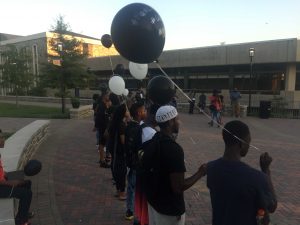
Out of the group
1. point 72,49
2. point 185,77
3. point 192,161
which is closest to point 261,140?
point 192,161

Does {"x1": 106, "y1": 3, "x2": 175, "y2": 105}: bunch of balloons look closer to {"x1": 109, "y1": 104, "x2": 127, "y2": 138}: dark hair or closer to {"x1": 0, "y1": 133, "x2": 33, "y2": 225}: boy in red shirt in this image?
{"x1": 109, "y1": 104, "x2": 127, "y2": 138}: dark hair

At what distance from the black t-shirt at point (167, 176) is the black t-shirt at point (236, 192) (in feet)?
1.07

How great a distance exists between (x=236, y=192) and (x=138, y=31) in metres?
2.47

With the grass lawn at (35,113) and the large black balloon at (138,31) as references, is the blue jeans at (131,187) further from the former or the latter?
the grass lawn at (35,113)

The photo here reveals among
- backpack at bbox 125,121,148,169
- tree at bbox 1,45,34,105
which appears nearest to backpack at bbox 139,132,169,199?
backpack at bbox 125,121,148,169

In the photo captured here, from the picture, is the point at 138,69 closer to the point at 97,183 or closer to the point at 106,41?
the point at 106,41

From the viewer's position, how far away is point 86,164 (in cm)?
809

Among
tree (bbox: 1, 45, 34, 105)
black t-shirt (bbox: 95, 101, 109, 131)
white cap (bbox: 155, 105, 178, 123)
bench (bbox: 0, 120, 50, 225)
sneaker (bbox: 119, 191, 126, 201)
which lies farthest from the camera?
tree (bbox: 1, 45, 34, 105)

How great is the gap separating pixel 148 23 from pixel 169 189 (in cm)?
212

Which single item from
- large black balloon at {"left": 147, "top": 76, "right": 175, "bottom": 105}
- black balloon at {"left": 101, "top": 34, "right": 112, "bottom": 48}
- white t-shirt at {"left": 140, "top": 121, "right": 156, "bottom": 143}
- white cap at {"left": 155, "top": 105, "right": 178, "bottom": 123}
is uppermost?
black balloon at {"left": 101, "top": 34, "right": 112, "bottom": 48}

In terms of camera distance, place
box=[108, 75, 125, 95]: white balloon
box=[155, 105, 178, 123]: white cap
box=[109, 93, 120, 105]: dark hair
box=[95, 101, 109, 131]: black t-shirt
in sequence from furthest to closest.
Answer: box=[109, 93, 120, 105]: dark hair
box=[95, 101, 109, 131]: black t-shirt
box=[108, 75, 125, 95]: white balloon
box=[155, 105, 178, 123]: white cap

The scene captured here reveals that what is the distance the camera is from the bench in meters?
3.76

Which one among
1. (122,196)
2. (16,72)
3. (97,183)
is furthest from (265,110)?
(16,72)

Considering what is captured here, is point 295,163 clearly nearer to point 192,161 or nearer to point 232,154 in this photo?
point 192,161
